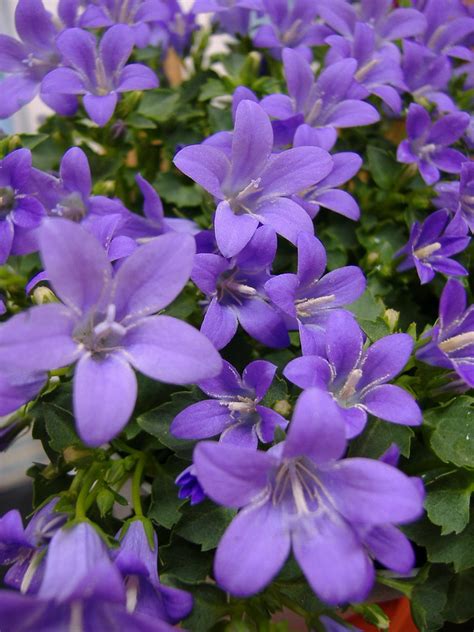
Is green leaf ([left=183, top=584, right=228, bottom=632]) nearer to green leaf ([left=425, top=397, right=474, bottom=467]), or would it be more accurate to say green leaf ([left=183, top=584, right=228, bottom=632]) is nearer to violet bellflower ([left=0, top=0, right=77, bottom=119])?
green leaf ([left=425, top=397, right=474, bottom=467])

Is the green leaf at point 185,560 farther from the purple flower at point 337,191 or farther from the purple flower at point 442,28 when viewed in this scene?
the purple flower at point 442,28

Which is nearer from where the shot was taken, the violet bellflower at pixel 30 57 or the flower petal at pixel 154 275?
the flower petal at pixel 154 275

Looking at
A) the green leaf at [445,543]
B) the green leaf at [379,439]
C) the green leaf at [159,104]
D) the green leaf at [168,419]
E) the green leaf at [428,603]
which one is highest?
the green leaf at [159,104]

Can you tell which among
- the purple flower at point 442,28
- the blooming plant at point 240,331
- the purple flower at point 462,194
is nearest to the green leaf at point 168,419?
the blooming plant at point 240,331

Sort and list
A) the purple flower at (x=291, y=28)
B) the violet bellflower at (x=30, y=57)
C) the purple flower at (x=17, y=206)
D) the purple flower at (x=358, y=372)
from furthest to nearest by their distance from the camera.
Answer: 1. the purple flower at (x=291, y=28)
2. the violet bellflower at (x=30, y=57)
3. the purple flower at (x=17, y=206)
4. the purple flower at (x=358, y=372)

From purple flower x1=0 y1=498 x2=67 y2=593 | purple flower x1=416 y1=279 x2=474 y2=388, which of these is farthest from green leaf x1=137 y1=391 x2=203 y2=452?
purple flower x1=416 y1=279 x2=474 y2=388
